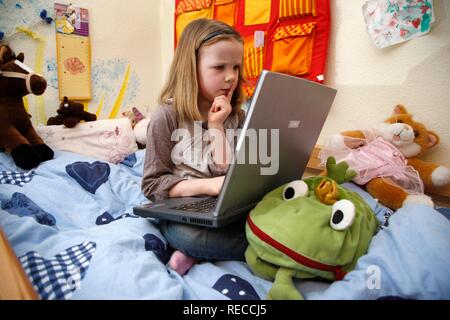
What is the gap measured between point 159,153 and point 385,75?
2.98 ft

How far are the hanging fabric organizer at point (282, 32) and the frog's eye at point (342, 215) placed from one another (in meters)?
0.77

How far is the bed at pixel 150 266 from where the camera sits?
48cm

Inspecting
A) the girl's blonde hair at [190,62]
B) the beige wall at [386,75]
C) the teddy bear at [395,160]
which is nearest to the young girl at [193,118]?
the girl's blonde hair at [190,62]

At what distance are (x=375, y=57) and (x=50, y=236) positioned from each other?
1233 millimetres

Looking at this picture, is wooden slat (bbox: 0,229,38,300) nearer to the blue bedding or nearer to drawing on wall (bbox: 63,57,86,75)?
the blue bedding

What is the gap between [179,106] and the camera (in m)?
0.85

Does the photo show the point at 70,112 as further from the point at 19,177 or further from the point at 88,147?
the point at 19,177

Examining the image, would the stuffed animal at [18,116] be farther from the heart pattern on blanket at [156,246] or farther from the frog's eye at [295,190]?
the frog's eye at [295,190]

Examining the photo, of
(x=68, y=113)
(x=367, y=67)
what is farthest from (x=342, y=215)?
(x=68, y=113)

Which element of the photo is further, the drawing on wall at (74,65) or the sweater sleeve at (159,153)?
the drawing on wall at (74,65)

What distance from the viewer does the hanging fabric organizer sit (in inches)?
49.2

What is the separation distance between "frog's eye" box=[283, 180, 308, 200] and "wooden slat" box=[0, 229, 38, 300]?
455 millimetres

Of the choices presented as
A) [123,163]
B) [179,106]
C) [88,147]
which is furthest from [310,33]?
[88,147]

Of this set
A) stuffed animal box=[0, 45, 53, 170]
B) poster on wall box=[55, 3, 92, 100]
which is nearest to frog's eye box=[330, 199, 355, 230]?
stuffed animal box=[0, 45, 53, 170]
